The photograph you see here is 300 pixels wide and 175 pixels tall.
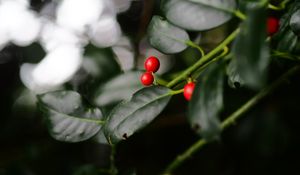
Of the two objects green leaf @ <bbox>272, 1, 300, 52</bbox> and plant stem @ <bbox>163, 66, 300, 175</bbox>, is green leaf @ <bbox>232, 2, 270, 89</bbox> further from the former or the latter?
plant stem @ <bbox>163, 66, 300, 175</bbox>

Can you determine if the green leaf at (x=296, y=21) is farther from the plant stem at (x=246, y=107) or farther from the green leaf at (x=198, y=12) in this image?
the plant stem at (x=246, y=107)

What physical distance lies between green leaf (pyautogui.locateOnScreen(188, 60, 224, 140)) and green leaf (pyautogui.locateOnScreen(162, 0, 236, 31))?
0.15m

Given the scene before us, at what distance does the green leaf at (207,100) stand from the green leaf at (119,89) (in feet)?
2.31

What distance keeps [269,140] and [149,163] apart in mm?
610

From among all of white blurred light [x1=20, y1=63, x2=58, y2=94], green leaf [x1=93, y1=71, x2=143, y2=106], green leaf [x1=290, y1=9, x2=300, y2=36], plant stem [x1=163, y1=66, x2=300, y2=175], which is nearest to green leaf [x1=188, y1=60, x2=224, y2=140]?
green leaf [x1=290, y1=9, x2=300, y2=36]

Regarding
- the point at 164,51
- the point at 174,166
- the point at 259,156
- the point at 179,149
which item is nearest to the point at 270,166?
the point at 259,156

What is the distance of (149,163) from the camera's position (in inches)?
82.9

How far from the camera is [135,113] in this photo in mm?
786

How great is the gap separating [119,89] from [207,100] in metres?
0.75

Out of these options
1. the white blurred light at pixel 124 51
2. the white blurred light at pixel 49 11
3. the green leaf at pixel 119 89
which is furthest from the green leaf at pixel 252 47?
the white blurred light at pixel 49 11

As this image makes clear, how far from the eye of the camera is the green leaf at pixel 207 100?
586 mm

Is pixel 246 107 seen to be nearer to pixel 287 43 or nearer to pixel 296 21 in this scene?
pixel 287 43

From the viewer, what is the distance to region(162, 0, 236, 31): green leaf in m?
0.72

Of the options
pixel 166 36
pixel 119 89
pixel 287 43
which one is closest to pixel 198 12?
pixel 166 36
